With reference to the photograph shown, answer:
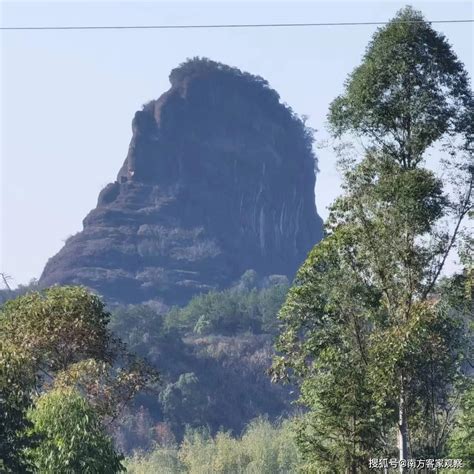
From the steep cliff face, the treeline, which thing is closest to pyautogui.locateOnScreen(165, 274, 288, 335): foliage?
the treeline

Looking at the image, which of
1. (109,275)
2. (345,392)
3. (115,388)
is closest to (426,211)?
(345,392)

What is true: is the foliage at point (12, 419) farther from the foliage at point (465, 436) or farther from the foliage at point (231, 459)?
the foliage at point (231, 459)

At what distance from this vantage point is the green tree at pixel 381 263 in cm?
2092

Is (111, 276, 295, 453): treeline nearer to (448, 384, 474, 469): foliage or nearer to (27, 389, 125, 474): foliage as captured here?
(448, 384, 474, 469): foliage

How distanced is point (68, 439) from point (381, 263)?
5.80 metres

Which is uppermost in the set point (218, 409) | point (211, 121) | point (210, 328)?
point (211, 121)

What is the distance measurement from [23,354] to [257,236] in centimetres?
14830

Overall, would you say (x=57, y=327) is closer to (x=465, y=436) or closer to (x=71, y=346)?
(x=71, y=346)

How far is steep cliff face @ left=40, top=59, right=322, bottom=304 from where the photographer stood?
157m

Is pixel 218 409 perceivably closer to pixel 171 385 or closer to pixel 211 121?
pixel 171 385

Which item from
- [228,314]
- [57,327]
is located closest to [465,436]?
[57,327]

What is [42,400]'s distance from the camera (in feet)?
66.6

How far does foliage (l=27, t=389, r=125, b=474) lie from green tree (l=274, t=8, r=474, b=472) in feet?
11.5

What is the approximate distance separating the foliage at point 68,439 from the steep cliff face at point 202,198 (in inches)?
5249
